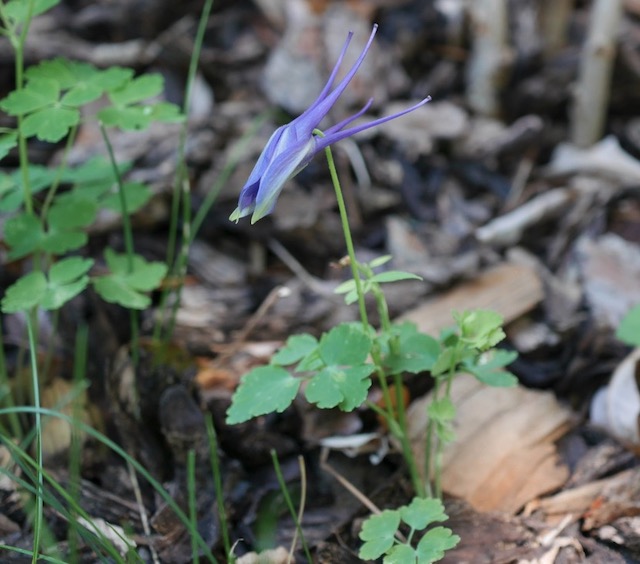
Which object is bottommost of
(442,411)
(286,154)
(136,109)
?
(442,411)

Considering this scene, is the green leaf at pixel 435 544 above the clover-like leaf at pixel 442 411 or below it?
below

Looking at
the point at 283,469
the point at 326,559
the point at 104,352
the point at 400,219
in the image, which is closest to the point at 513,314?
the point at 400,219

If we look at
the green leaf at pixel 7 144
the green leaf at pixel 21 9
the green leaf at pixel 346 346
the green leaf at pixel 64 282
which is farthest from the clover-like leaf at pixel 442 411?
the green leaf at pixel 21 9

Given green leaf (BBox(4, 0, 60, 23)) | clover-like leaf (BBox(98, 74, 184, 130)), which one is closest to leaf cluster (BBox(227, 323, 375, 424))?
clover-like leaf (BBox(98, 74, 184, 130))

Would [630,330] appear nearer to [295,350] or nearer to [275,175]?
[295,350]

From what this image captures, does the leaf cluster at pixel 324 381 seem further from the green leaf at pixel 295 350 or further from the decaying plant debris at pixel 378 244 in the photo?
the decaying plant debris at pixel 378 244

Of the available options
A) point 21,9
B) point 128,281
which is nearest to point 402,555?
point 128,281

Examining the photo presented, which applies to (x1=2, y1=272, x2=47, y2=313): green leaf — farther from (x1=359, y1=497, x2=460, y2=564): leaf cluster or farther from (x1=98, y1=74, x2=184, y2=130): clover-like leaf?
(x1=359, y1=497, x2=460, y2=564): leaf cluster
